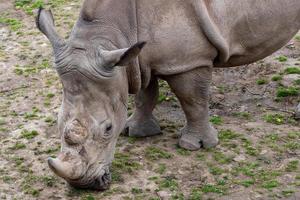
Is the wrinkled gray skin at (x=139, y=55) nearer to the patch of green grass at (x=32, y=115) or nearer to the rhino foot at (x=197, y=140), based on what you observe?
the rhino foot at (x=197, y=140)

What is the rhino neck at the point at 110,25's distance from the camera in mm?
4383

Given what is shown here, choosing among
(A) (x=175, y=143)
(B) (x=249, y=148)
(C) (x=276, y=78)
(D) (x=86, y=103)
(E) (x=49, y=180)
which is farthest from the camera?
(C) (x=276, y=78)

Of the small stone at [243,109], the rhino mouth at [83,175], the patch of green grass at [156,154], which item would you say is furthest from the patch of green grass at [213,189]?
the small stone at [243,109]

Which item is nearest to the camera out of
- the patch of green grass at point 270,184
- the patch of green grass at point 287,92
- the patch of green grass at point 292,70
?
the patch of green grass at point 270,184

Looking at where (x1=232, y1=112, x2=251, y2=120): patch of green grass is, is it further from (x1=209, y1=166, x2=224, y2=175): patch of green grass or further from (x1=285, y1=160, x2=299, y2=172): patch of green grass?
(x1=209, y1=166, x2=224, y2=175): patch of green grass

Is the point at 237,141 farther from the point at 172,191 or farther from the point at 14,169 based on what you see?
the point at 14,169

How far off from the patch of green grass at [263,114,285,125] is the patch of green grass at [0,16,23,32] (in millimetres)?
3917

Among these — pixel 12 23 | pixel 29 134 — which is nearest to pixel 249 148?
pixel 29 134

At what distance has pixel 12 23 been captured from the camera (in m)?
8.44

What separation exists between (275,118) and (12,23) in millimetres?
4252

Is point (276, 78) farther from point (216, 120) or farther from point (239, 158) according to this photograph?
point (239, 158)

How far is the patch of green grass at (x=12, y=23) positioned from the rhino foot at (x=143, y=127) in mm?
3330

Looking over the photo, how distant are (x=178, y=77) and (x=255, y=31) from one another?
79cm

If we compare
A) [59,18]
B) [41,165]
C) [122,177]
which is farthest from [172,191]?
[59,18]
